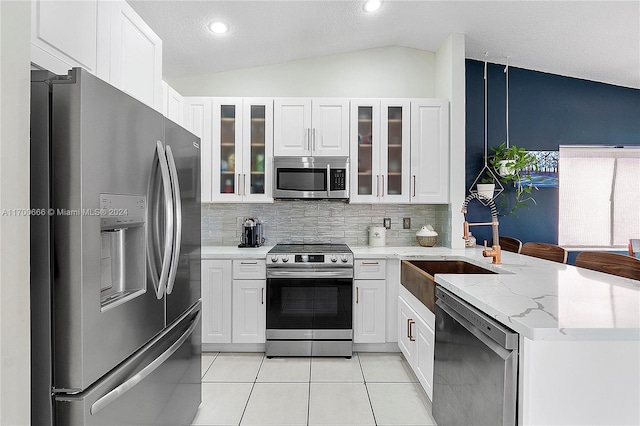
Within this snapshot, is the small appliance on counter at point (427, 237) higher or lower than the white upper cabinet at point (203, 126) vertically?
lower

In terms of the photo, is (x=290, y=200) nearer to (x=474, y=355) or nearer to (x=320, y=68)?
(x=320, y=68)

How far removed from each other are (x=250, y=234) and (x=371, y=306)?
1.30 m

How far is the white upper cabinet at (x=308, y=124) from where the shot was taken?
331cm

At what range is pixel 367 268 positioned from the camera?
120 inches

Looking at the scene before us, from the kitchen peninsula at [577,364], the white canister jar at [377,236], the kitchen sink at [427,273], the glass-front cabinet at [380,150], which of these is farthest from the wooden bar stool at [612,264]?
the white canister jar at [377,236]

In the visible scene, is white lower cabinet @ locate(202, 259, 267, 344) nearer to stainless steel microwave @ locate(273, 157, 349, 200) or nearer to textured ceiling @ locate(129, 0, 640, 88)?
stainless steel microwave @ locate(273, 157, 349, 200)

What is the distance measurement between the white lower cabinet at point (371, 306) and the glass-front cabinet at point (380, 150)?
666 millimetres

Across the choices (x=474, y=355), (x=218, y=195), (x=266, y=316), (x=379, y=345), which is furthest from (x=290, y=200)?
(x=474, y=355)

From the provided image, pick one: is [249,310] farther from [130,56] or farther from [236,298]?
[130,56]

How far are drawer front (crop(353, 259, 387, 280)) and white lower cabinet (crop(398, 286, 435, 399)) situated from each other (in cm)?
25

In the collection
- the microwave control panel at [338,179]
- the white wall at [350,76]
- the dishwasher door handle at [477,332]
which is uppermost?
the white wall at [350,76]

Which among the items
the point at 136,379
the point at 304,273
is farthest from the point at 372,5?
the point at 136,379

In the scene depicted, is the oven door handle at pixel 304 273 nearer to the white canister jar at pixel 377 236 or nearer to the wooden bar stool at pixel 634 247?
the white canister jar at pixel 377 236

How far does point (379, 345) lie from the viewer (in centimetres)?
310
